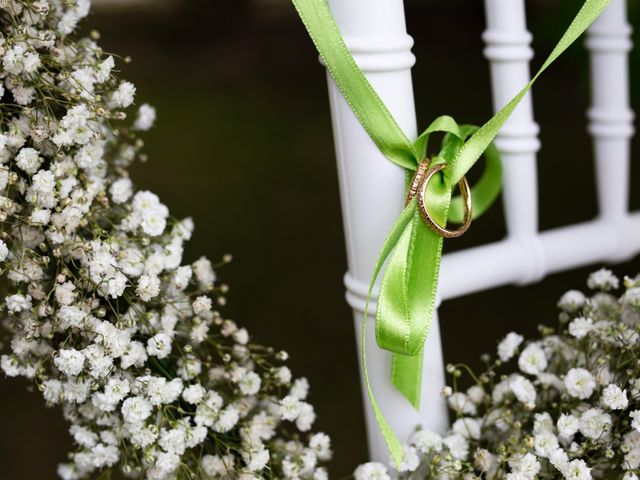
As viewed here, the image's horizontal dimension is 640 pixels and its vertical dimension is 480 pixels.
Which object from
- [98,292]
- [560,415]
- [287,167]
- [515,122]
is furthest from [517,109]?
[287,167]

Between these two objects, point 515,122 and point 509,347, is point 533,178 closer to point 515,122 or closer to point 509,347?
point 515,122

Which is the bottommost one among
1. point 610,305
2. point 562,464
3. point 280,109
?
point 562,464

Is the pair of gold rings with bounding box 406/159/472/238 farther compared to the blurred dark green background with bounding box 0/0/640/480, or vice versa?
the blurred dark green background with bounding box 0/0/640/480

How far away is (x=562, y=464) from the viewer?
0.79 meters

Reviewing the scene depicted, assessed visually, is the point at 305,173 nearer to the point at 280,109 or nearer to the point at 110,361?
the point at 280,109

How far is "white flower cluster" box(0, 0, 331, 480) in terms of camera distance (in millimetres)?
760

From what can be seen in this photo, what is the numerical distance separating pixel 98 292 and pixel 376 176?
289mm

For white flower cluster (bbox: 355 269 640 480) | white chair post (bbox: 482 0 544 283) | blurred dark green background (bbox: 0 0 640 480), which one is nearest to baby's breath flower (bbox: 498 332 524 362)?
white flower cluster (bbox: 355 269 640 480)

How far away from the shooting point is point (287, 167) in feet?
11.6

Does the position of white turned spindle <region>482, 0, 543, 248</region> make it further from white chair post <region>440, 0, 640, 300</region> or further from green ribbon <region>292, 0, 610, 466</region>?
green ribbon <region>292, 0, 610, 466</region>

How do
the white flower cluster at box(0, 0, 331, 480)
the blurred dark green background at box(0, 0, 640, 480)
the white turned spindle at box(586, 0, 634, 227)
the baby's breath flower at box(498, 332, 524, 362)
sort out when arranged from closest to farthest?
the white flower cluster at box(0, 0, 331, 480), the baby's breath flower at box(498, 332, 524, 362), the white turned spindle at box(586, 0, 634, 227), the blurred dark green background at box(0, 0, 640, 480)

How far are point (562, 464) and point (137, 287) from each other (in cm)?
44

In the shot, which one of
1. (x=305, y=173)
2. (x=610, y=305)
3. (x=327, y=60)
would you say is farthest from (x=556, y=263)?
(x=305, y=173)

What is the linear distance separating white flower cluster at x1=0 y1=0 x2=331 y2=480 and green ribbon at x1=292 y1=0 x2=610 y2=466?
0.14 m
